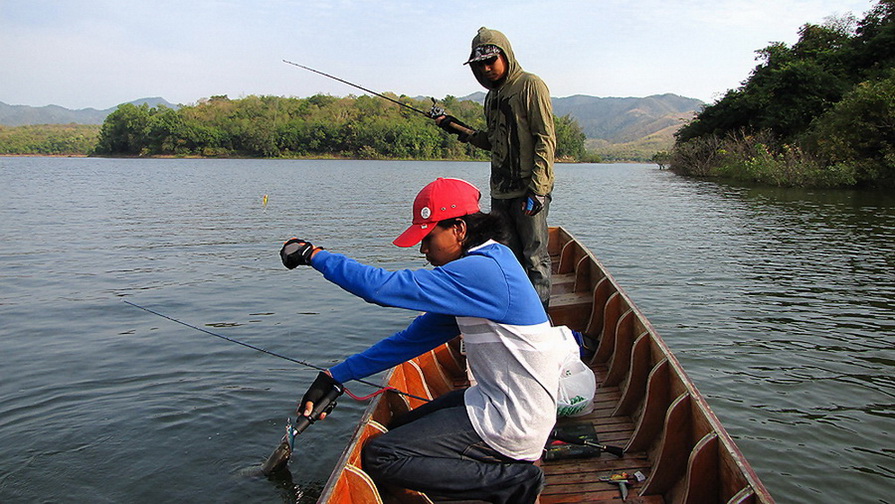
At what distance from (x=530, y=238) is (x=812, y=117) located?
41.8 m

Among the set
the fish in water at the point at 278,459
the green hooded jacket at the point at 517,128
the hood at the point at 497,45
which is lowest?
the fish in water at the point at 278,459

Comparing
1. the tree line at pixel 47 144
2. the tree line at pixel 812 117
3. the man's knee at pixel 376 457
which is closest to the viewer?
the man's knee at pixel 376 457

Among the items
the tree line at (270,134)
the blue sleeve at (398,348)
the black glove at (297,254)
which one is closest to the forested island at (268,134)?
the tree line at (270,134)

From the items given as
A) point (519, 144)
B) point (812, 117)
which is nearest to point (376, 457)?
point (519, 144)

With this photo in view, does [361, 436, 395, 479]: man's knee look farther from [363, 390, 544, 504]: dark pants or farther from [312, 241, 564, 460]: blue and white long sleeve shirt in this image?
[312, 241, 564, 460]: blue and white long sleeve shirt

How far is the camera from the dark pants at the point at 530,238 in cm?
589

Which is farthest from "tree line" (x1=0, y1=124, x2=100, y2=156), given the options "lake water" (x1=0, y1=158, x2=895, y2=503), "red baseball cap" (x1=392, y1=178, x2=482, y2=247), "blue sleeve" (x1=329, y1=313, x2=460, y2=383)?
"red baseball cap" (x1=392, y1=178, x2=482, y2=247)

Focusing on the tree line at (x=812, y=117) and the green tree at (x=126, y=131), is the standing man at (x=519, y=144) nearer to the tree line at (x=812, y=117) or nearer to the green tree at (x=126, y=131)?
the tree line at (x=812, y=117)

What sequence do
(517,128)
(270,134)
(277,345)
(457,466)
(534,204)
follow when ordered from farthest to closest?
1. (270,134)
2. (277,345)
3. (517,128)
4. (534,204)
5. (457,466)

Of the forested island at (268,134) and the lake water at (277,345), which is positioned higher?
the forested island at (268,134)

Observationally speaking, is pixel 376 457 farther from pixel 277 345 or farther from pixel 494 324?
pixel 277 345

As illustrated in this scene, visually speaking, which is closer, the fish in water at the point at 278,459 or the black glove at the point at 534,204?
the fish in water at the point at 278,459

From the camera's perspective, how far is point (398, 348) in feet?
12.0

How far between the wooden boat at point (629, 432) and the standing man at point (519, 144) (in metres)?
0.99
